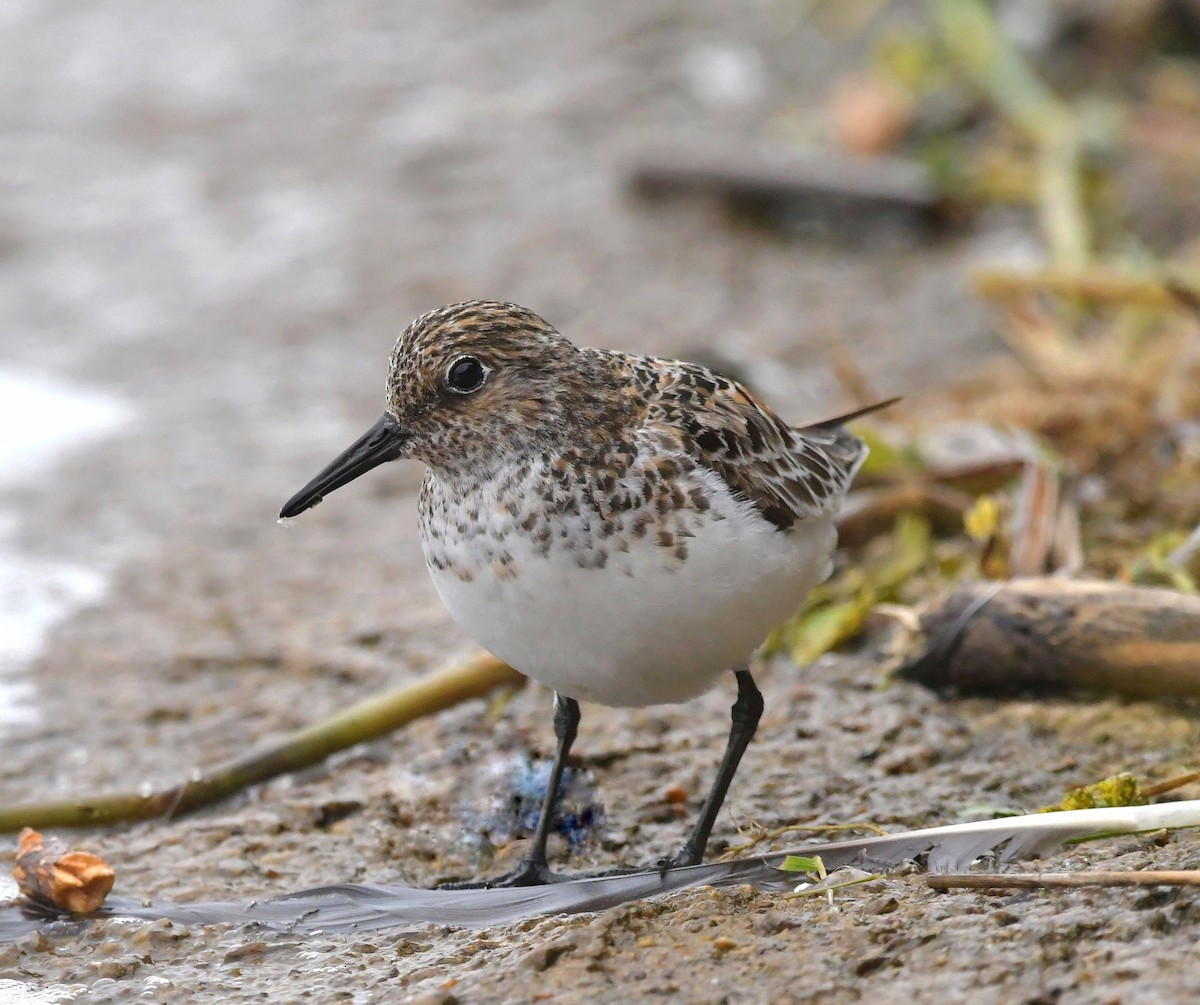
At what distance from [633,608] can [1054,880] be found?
3.22 ft

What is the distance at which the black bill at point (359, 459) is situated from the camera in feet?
12.2

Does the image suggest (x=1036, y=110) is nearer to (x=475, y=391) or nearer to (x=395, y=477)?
(x=395, y=477)

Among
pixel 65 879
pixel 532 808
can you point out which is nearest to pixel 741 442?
pixel 532 808

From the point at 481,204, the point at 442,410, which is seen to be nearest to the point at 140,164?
the point at 481,204

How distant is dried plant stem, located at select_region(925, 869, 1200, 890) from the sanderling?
27.0 inches

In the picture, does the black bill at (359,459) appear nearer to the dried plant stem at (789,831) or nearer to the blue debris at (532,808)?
the blue debris at (532,808)

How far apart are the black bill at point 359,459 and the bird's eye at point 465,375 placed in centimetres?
17

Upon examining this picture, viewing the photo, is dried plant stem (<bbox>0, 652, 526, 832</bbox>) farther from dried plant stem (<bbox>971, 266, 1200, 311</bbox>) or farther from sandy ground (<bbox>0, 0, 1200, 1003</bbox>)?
dried plant stem (<bbox>971, 266, 1200, 311</bbox>)

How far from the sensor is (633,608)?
11.1 feet

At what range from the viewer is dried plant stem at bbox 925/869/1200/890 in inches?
120

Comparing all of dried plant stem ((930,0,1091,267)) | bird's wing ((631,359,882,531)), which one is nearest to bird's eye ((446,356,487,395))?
bird's wing ((631,359,882,531))

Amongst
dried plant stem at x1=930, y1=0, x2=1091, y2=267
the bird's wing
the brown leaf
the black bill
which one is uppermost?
dried plant stem at x1=930, y1=0, x2=1091, y2=267

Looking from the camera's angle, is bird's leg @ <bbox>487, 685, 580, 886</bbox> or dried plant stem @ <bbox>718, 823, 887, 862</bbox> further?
bird's leg @ <bbox>487, 685, 580, 886</bbox>

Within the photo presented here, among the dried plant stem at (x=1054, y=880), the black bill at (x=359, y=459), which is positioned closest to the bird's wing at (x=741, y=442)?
the black bill at (x=359, y=459)
